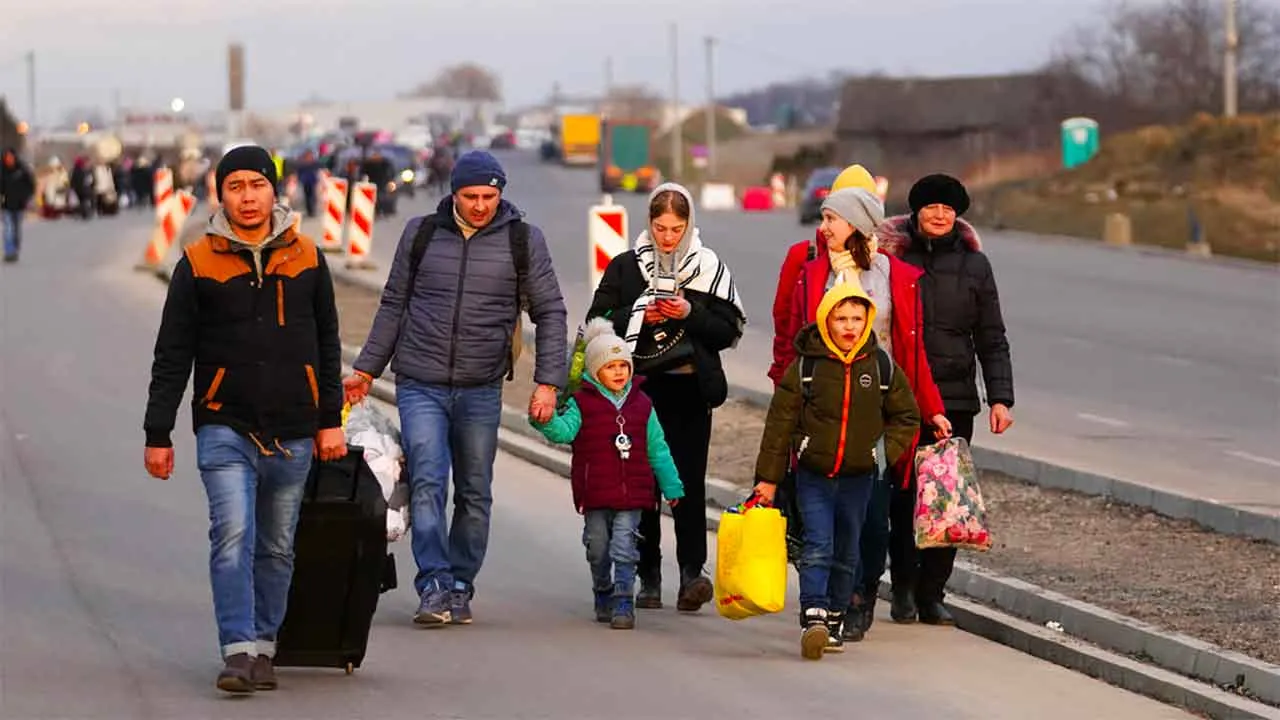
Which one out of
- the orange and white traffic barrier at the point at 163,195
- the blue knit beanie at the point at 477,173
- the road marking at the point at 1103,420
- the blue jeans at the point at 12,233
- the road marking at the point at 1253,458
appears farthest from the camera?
the blue jeans at the point at 12,233

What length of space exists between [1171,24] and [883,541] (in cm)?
9250

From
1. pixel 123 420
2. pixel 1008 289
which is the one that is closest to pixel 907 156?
pixel 1008 289

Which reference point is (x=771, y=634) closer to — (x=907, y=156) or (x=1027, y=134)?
(x=1027, y=134)

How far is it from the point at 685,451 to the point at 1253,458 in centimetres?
727

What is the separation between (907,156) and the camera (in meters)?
116

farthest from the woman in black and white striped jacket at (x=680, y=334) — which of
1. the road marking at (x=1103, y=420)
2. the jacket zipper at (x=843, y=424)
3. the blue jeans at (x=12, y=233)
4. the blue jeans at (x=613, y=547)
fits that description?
the blue jeans at (x=12, y=233)

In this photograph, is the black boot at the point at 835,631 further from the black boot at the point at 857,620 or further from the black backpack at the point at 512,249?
the black backpack at the point at 512,249

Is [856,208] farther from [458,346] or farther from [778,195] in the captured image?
[778,195]

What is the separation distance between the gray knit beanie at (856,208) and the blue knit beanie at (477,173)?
1.33m

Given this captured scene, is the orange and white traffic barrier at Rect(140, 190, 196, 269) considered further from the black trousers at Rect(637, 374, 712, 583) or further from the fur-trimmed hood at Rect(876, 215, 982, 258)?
the fur-trimmed hood at Rect(876, 215, 982, 258)

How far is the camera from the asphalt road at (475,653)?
9.23 m

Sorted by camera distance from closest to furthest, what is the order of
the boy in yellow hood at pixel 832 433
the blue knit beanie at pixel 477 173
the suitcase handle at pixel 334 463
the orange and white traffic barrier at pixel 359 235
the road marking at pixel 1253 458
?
the suitcase handle at pixel 334 463
the boy in yellow hood at pixel 832 433
the blue knit beanie at pixel 477 173
the road marking at pixel 1253 458
the orange and white traffic barrier at pixel 359 235

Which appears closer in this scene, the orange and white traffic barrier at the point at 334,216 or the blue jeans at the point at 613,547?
the blue jeans at the point at 613,547

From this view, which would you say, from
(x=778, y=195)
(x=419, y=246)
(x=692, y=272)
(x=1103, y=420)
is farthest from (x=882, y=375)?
(x=778, y=195)
